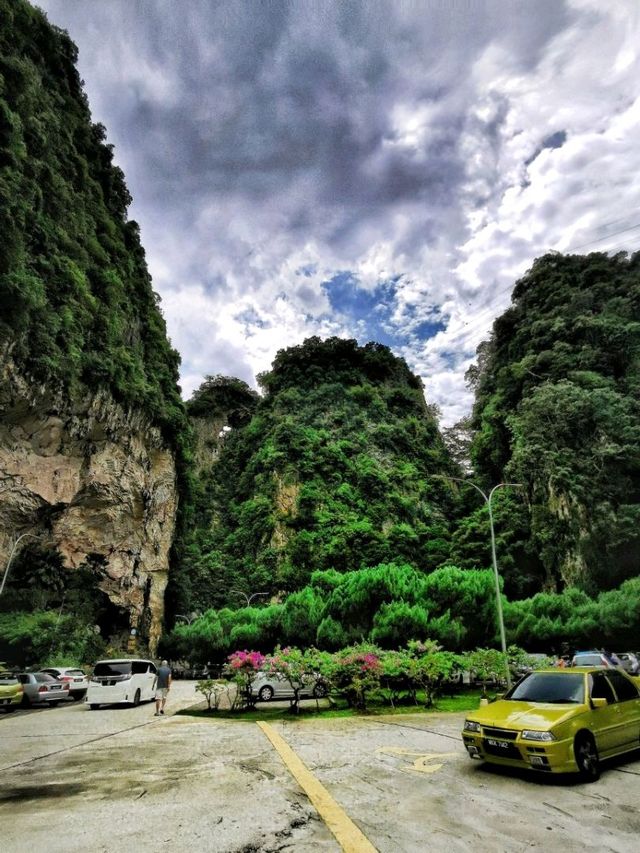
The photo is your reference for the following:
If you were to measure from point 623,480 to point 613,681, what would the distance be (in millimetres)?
34176

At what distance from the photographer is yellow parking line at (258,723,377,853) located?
3653 mm

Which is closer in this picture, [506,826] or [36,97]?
[506,826]

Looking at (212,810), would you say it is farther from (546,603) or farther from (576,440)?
(576,440)

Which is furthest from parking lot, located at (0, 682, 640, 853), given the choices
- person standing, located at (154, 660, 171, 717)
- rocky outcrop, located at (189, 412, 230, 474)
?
rocky outcrop, located at (189, 412, 230, 474)

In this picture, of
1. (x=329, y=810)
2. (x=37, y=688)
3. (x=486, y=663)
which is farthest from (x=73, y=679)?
(x=329, y=810)

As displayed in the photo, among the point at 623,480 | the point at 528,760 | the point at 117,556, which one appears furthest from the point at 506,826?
the point at 623,480

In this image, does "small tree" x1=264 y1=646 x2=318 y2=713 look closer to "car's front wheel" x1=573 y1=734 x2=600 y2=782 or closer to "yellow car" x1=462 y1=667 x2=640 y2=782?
"yellow car" x1=462 y1=667 x2=640 y2=782

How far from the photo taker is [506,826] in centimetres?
409

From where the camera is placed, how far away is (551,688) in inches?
255

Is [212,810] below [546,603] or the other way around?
below

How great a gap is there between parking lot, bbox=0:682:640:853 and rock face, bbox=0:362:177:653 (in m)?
21.6

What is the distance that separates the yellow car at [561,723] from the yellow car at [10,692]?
595 inches

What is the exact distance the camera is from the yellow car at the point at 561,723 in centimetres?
538

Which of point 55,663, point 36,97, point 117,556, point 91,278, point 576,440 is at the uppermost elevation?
point 36,97
